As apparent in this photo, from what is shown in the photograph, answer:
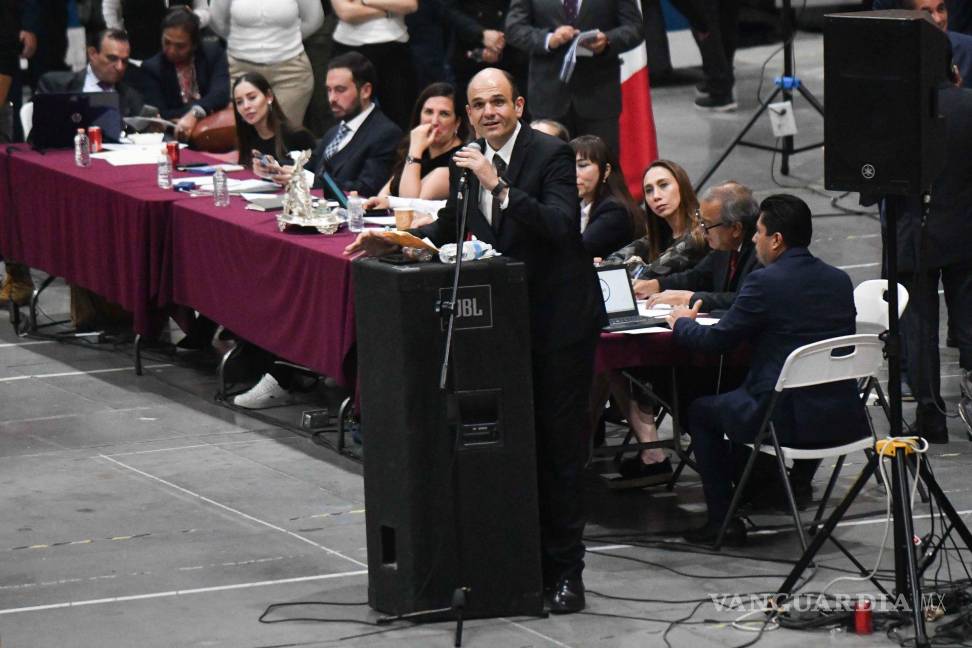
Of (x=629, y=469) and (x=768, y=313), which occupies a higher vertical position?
(x=768, y=313)

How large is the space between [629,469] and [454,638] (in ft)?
6.47

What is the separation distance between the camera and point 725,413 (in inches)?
240

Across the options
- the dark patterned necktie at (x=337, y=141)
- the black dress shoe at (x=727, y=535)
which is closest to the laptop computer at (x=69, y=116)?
the dark patterned necktie at (x=337, y=141)

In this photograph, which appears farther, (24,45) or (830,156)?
(24,45)

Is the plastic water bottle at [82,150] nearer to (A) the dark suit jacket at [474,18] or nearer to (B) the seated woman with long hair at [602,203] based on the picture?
(A) the dark suit jacket at [474,18]

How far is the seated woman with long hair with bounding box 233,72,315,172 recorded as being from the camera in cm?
927

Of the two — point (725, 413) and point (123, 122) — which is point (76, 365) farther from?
point (725, 413)

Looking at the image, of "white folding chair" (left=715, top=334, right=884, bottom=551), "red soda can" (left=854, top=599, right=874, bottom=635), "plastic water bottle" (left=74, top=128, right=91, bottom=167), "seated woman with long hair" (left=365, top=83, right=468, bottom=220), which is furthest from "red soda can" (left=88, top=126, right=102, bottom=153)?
"red soda can" (left=854, top=599, right=874, bottom=635)

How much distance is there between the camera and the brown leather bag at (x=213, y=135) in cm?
1048

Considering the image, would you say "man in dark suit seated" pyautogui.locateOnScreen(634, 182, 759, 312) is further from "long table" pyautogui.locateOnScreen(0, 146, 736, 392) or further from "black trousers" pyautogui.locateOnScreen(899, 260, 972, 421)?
"black trousers" pyautogui.locateOnScreen(899, 260, 972, 421)

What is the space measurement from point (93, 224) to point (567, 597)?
447 centimetres

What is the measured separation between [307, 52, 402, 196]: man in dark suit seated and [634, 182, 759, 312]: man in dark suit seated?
232cm

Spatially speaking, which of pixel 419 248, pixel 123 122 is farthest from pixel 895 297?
pixel 123 122

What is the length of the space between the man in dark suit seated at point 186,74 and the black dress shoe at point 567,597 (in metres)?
6.11
